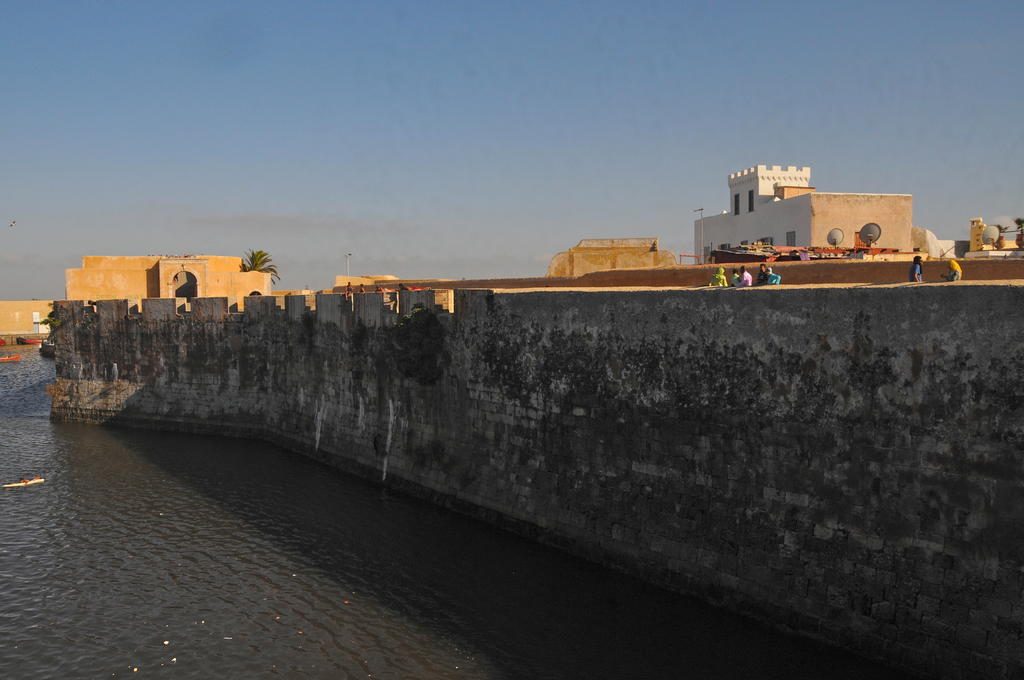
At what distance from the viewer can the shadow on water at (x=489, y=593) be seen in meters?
9.23

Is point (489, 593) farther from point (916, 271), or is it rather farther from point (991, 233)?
point (991, 233)

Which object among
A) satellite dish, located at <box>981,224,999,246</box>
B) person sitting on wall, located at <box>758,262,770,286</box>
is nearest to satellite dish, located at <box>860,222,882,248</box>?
satellite dish, located at <box>981,224,999,246</box>

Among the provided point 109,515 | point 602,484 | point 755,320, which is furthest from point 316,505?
point 755,320

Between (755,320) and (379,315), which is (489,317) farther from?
(755,320)

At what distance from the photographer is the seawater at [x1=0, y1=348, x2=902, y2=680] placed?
9484 mm

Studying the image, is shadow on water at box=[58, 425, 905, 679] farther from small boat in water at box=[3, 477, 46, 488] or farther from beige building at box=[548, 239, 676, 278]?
beige building at box=[548, 239, 676, 278]

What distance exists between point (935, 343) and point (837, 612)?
3541 mm

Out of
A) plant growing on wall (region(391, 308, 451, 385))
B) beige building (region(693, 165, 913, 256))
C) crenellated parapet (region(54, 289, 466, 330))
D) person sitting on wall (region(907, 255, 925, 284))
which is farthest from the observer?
beige building (region(693, 165, 913, 256))

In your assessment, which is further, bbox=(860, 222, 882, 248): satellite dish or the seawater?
bbox=(860, 222, 882, 248): satellite dish

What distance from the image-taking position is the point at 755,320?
10.1 metres

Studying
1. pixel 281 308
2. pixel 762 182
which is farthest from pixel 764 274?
pixel 762 182

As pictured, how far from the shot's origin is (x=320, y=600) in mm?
11406

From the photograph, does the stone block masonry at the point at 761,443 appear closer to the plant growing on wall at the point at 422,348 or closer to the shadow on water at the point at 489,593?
the plant growing on wall at the point at 422,348

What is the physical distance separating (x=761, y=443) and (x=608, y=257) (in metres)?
15.6
